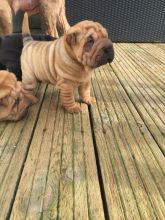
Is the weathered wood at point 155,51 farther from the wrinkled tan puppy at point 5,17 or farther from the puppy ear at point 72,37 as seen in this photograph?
the puppy ear at point 72,37

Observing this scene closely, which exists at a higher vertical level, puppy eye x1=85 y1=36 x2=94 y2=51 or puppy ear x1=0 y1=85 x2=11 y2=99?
puppy eye x1=85 y1=36 x2=94 y2=51

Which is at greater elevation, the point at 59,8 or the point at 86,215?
the point at 59,8

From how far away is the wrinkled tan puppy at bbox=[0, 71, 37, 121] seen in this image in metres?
2.21

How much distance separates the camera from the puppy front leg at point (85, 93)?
8.19 feet

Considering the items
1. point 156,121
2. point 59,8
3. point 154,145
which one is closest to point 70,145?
point 154,145

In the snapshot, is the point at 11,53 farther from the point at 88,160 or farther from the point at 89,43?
the point at 88,160

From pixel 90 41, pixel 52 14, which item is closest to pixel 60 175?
pixel 90 41

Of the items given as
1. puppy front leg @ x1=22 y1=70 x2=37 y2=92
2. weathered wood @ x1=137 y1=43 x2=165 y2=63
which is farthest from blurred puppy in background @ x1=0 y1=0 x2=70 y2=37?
weathered wood @ x1=137 y1=43 x2=165 y2=63

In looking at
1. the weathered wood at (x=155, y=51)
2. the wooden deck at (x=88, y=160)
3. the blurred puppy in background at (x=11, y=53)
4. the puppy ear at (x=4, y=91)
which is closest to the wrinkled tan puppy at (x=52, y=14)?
the blurred puppy in background at (x=11, y=53)

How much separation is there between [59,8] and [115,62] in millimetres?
926

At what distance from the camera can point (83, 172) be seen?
5.68 feet

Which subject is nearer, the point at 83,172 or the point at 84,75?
the point at 83,172

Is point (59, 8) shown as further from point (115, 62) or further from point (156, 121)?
point (156, 121)

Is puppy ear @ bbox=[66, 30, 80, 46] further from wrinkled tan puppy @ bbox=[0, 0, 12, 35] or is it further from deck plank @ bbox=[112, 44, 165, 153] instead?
wrinkled tan puppy @ bbox=[0, 0, 12, 35]
